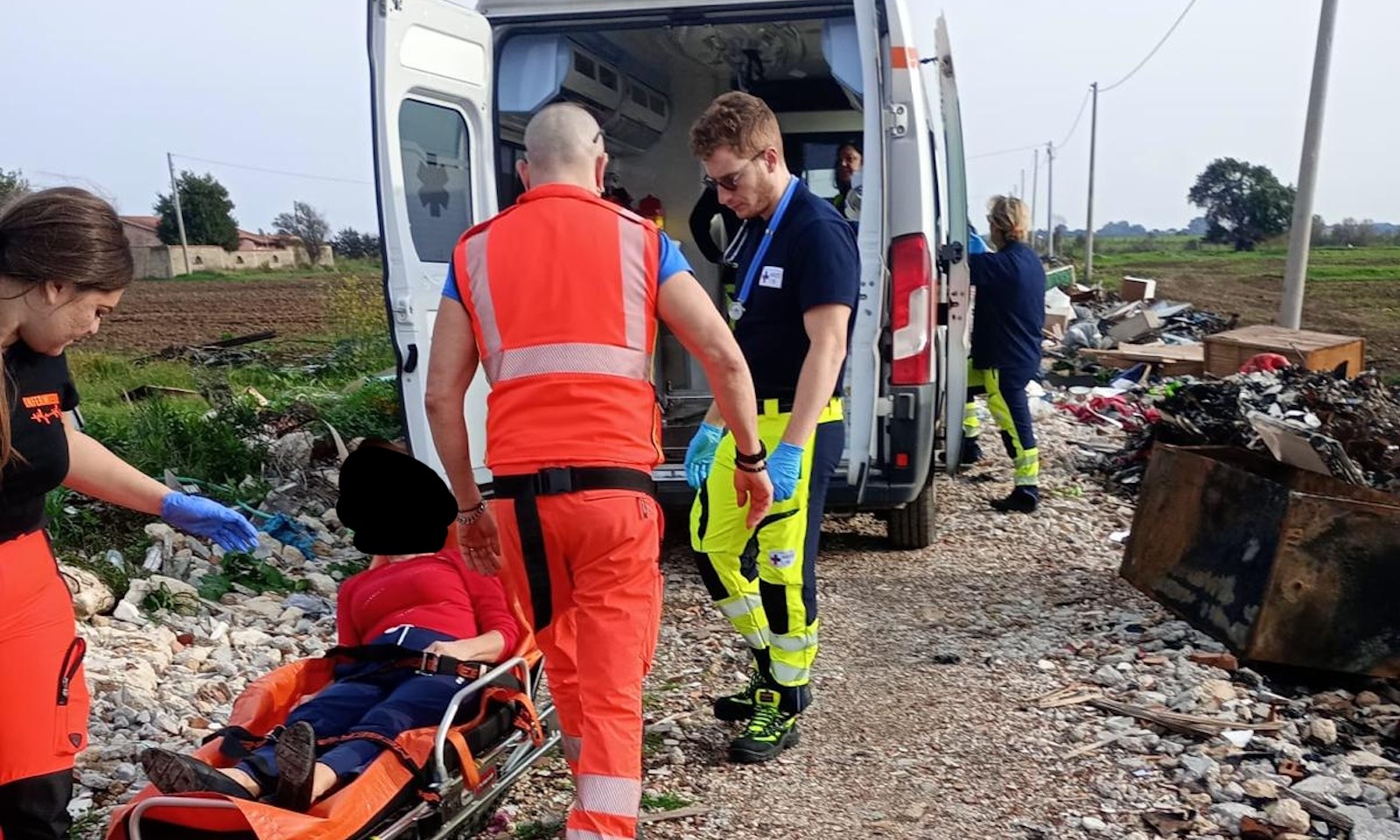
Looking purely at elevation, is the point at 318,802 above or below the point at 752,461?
below

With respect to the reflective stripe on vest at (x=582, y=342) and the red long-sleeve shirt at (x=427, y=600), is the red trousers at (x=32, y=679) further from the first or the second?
the reflective stripe on vest at (x=582, y=342)

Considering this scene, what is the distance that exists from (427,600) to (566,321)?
1174mm

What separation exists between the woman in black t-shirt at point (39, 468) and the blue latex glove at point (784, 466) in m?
1.74

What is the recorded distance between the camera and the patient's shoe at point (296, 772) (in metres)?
2.33

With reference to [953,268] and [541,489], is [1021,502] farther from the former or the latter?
[541,489]

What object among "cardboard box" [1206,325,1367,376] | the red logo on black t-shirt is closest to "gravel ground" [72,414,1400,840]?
the red logo on black t-shirt

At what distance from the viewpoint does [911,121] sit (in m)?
4.50

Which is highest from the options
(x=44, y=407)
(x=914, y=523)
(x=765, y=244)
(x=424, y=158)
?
(x=424, y=158)

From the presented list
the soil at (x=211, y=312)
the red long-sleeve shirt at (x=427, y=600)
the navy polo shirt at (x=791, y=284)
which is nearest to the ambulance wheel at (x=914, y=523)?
the navy polo shirt at (x=791, y=284)

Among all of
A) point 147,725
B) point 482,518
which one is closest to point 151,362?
point 147,725

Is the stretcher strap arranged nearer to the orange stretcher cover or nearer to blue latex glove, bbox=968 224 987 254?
the orange stretcher cover

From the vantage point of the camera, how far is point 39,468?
225cm

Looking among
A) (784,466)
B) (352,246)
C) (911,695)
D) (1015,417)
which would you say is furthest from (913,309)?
(352,246)

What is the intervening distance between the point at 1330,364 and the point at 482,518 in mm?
8074
